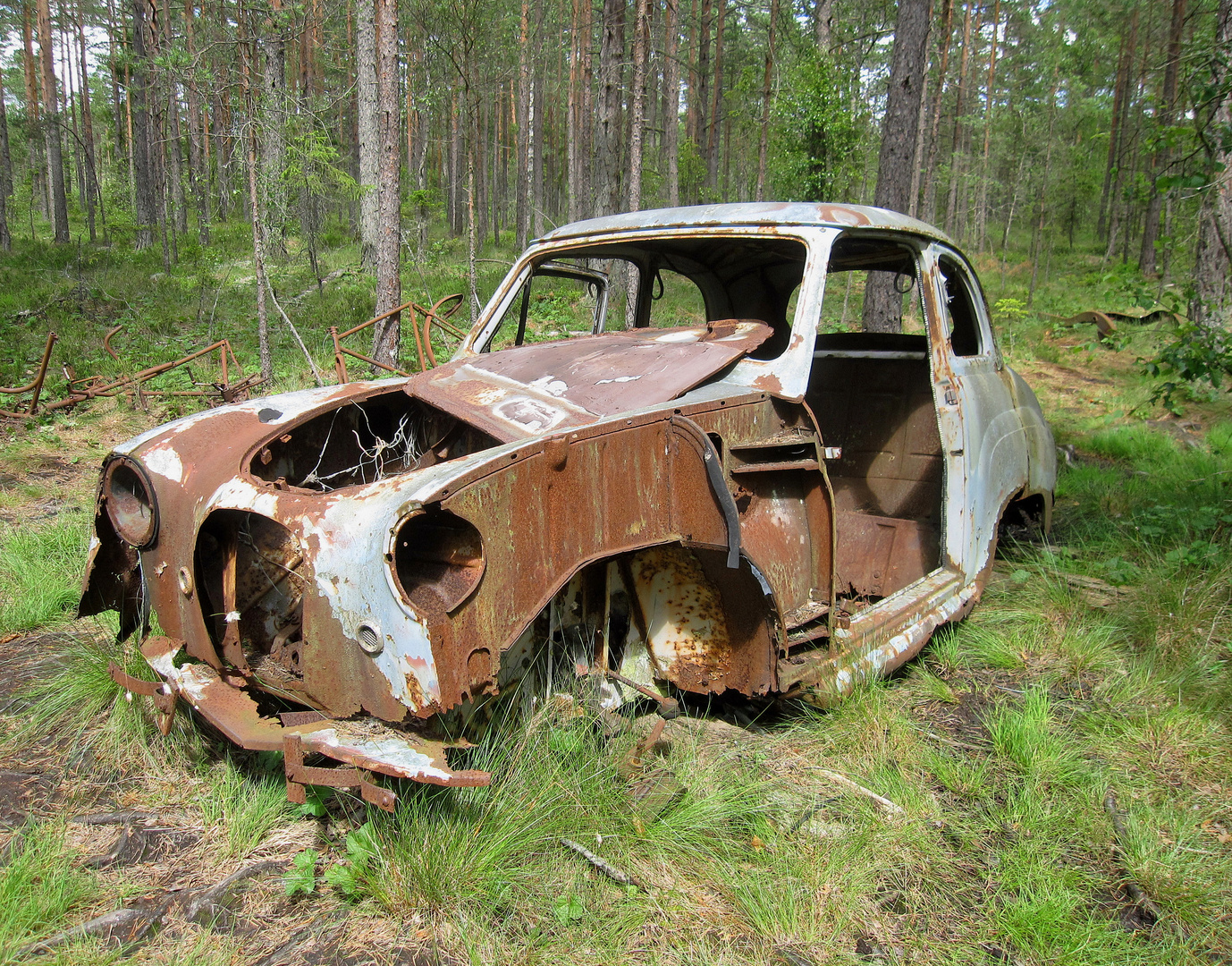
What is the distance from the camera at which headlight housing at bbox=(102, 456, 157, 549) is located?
89.9 inches

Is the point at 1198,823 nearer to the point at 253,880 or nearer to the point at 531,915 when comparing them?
the point at 531,915

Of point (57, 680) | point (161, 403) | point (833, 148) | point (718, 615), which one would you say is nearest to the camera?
point (718, 615)

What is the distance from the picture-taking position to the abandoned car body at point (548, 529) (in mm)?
1854

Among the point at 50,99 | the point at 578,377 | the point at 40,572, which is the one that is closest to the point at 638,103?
the point at 578,377

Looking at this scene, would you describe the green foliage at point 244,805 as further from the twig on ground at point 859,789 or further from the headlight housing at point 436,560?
the twig on ground at point 859,789

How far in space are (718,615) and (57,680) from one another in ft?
7.71

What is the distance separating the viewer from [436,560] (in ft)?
6.43

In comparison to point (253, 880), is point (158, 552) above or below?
above

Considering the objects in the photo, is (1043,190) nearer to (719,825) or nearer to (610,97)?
(610,97)

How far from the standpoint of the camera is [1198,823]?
237 centimetres

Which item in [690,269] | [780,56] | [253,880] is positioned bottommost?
[253,880]

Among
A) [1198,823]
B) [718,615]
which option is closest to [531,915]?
[718,615]

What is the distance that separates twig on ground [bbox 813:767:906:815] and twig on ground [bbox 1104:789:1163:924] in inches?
22.7

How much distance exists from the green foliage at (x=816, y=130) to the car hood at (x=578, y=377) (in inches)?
440
